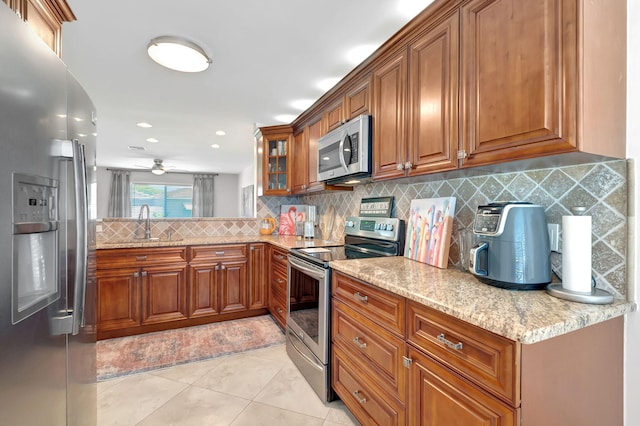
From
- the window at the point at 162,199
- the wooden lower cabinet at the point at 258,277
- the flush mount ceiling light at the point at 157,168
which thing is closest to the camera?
the wooden lower cabinet at the point at 258,277

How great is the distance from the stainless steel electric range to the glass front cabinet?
131 cm

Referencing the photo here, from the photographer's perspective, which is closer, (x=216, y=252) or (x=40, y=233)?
(x=40, y=233)

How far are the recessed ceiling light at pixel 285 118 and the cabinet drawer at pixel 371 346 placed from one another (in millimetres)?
2336

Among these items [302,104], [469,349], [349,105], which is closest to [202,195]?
[302,104]

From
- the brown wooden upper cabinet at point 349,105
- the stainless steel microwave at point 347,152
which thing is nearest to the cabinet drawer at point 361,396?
the stainless steel microwave at point 347,152

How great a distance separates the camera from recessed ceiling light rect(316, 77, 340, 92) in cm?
243

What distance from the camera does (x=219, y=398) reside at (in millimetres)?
1875

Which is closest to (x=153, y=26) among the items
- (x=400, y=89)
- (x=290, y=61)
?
(x=290, y=61)

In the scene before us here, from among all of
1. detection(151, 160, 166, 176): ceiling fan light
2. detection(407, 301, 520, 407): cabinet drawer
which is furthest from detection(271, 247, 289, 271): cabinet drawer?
detection(151, 160, 166, 176): ceiling fan light

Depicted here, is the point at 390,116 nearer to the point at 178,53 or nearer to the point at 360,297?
the point at 360,297

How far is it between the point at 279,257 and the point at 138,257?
4.41 ft

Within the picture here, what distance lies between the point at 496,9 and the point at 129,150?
6.27m

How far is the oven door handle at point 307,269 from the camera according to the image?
1839 mm

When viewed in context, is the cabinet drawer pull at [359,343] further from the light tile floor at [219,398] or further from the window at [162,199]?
the window at [162,199]
